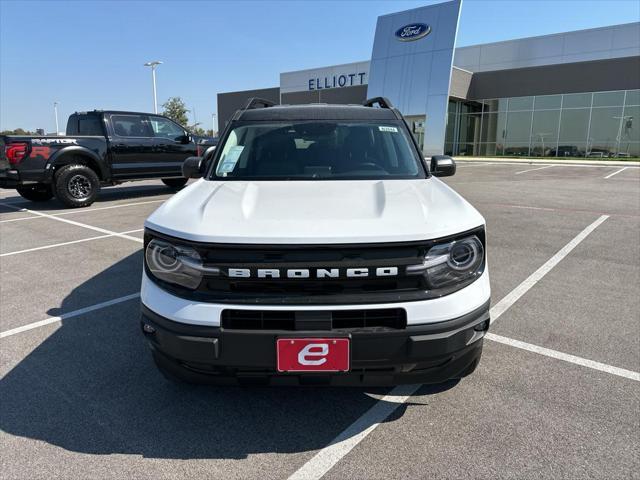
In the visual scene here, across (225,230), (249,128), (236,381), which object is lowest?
(236,381)

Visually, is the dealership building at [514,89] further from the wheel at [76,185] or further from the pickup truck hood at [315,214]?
the pickup truck hood at [315,214]

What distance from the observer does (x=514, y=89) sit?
3366 centimetres

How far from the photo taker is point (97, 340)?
11.4 feet

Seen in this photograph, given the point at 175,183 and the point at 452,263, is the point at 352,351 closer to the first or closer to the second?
the point at 452,263

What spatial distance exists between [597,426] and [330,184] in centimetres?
208

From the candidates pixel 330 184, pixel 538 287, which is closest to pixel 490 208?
pixel 538 287

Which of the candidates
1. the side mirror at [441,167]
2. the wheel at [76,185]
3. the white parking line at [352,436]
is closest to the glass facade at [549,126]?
the wheel at [76,185]

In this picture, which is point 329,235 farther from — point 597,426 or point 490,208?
point 490,208

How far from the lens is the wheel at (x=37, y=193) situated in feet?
33.2

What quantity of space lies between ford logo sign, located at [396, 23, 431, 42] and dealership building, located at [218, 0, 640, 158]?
71 mm

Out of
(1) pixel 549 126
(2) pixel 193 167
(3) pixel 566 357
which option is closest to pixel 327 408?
(3) pixel 566 357

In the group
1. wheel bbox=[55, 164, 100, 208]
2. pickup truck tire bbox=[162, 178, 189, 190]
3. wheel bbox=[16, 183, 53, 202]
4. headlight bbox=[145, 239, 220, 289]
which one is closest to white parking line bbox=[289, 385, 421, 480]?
headlight bbox=[145, 239, 220, 289]

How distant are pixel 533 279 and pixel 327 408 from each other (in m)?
3.30

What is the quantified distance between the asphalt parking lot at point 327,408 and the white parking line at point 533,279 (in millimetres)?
31
